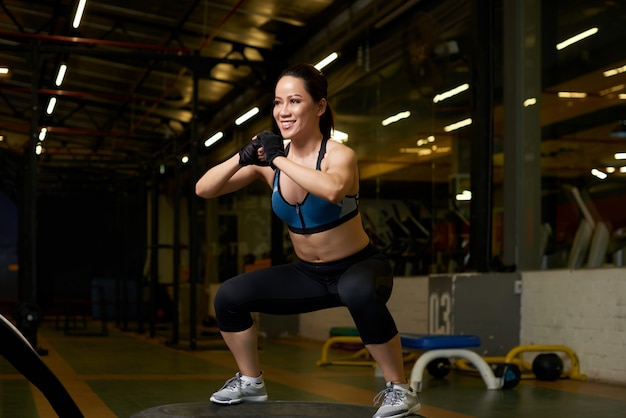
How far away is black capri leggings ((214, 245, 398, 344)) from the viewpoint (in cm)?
325

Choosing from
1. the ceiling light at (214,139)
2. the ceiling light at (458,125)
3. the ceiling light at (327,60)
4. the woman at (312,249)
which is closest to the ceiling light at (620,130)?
the ceiling light at (458,125)

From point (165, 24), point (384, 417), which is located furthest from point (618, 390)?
point (165, 24)

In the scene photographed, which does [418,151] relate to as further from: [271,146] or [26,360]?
[26,360]

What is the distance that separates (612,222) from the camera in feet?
23.2

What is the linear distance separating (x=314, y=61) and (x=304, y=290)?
886cm

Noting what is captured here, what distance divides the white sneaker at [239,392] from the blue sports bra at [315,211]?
609 millimetres

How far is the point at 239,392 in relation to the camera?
354 cm

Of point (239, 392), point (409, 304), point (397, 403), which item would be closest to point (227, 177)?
point (239, 392)

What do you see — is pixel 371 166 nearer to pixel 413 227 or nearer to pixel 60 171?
pixel 413 227

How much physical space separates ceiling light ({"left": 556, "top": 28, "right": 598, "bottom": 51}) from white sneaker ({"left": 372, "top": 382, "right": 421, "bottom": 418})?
4827mm

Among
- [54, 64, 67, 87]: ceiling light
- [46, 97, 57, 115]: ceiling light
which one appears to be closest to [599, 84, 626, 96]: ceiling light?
[54, 64, 67, 87]: ceiling light

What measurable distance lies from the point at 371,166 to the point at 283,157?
25.9 ft

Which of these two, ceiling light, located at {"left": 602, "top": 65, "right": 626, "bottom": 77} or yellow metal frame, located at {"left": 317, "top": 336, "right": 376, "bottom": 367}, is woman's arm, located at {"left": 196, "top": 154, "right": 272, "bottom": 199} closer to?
ceiling light, located at {"left": 602, "top": 65, "right": 626, "bottom": 77}

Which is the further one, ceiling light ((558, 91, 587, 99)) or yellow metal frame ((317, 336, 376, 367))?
yellow metal frame ((317, 336, 376, 367))
